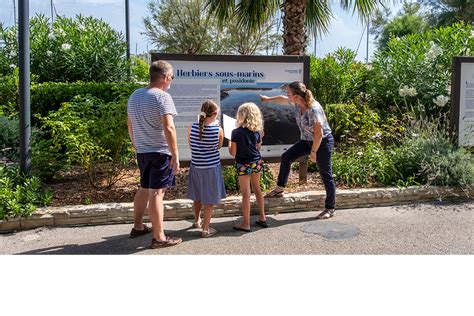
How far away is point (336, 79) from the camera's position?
9.72 meters

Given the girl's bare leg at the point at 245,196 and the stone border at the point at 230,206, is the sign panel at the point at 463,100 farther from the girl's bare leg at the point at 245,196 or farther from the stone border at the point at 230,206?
the girl's bare leg at the point at 245,196

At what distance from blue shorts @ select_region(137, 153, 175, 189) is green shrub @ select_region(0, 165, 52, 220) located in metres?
1.56

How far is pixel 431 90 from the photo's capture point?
27.9 ft

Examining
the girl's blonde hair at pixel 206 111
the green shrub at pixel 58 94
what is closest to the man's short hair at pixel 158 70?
the girl's blonde hair at pixel 206 111

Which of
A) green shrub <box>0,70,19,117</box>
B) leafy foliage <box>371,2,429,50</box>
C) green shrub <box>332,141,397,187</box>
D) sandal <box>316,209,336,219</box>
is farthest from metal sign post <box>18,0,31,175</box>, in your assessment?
leafy foliage <box>371,2,429,50</box>

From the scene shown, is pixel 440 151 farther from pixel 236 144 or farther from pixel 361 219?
pixel 236 144

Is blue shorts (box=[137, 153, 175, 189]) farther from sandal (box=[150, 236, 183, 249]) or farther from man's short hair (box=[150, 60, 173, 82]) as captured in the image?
man's short hair (box=[150, 60, 173, 82])

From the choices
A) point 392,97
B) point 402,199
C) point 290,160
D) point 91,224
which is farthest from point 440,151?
point 91,224

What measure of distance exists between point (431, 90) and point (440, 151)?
2.45 m

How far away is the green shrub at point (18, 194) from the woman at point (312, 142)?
2694 mm

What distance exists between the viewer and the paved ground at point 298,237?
14.5 feet

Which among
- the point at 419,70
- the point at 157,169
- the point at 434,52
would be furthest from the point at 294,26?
the point at 157,169

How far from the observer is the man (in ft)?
14.0

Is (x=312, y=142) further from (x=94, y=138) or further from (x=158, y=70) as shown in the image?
(x=94, y=138)
